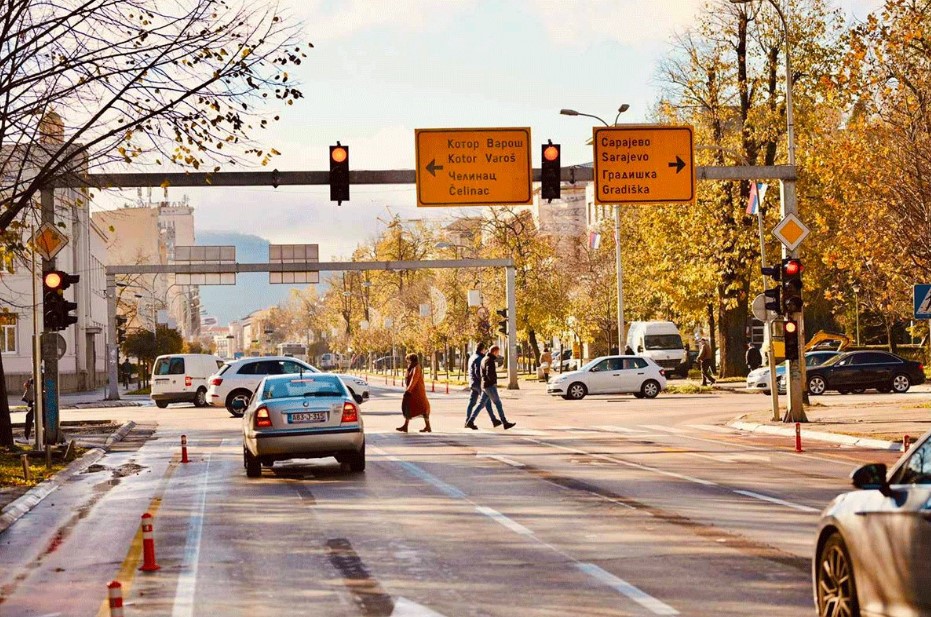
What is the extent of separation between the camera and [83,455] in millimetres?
25188

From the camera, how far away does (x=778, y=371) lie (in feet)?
145

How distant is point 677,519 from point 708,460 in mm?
7597

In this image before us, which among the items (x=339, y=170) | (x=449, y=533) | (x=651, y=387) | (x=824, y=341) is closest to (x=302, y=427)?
(x=449, y=533)

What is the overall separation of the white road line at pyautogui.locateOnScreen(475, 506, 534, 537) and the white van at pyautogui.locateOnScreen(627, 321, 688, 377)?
49.2 m

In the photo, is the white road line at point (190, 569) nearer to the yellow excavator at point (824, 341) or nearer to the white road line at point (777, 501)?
the white road line at point (777, 501)

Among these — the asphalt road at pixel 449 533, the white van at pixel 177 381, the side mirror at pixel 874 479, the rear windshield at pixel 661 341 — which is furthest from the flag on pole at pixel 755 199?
the side mirror at pixel 874 479

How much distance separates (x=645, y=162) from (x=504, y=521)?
16.5 meters

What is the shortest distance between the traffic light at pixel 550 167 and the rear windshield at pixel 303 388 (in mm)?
7973

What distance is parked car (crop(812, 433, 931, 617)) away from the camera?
606 centimetres

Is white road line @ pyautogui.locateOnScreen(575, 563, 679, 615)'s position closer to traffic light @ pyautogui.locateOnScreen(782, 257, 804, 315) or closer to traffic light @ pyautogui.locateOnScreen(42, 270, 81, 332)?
traffic light @ pyautogui.locateOnScreen(42, 270, 81, 332)

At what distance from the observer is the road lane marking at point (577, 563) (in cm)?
845

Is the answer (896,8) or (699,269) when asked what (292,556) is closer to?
(896,8)

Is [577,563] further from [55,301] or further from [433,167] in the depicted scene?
[433,167]

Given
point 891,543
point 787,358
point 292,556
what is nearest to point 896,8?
point 787,358
